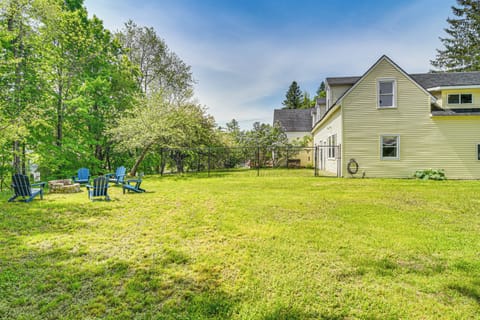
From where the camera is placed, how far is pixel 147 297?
2.53 m

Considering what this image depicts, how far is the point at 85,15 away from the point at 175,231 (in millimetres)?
19783

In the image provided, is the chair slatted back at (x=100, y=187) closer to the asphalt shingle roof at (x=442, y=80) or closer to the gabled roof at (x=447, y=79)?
the asphalt shingle roof at (x=442, y=80)

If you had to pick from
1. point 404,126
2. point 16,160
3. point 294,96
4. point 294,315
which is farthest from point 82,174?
point 294,96

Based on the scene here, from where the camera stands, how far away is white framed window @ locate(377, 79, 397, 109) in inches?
476

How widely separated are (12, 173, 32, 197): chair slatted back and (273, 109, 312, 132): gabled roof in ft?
75.1

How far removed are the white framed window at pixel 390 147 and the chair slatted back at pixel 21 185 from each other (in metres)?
15.6

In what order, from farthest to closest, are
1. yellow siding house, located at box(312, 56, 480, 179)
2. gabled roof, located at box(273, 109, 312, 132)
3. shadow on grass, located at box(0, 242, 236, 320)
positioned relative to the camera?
gabled roof, located at box(273, 109, 312, 132) < yellow siding house, located at box(312, 56, 480, 179) < shadow on grass, located at box(0, 242, 236, 320)

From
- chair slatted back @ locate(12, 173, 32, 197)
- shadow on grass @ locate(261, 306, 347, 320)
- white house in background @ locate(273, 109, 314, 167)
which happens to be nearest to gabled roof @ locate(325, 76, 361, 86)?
white house in background @ locate(273, 109, 314, 167)

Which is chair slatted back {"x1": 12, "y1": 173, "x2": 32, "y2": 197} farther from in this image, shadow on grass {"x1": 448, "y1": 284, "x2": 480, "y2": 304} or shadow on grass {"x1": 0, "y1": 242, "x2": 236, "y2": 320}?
shadow on grass {"x1": 448, "y1": 284, "x2": 480, "y2": 304}

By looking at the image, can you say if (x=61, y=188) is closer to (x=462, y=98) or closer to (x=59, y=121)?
(x=59, y=121)

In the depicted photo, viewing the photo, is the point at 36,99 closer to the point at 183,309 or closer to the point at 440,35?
the point at 183,309

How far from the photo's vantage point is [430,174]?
38.2ft

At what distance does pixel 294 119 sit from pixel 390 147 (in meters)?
16.1

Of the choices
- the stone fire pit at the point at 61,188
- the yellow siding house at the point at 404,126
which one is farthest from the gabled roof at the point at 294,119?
the stone fire pit at the point at 61,188
